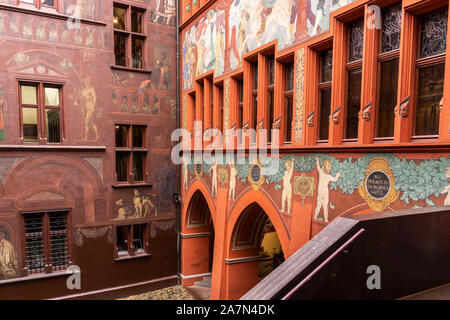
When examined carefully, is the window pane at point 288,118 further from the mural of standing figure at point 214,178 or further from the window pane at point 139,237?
the window pane at point 139,237

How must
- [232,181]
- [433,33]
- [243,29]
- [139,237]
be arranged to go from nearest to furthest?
[433,33] < [243,29] < [232,181] < [139,237]

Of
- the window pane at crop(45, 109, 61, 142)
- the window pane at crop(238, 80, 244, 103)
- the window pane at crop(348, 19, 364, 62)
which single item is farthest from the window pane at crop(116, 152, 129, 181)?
the window pane at crop(348, 19, 364, 62)

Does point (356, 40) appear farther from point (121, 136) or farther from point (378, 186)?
point (121, 136)

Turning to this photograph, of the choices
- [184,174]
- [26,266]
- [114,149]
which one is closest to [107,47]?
[114,149]

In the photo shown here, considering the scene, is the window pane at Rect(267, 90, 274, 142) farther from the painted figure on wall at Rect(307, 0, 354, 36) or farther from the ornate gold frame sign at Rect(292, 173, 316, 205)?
the painted figure on wall at Rect(307, 0, 354, 36)

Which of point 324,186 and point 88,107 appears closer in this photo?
point 324,186

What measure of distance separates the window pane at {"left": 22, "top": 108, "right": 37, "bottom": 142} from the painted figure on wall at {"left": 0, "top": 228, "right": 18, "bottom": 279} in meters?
2.68

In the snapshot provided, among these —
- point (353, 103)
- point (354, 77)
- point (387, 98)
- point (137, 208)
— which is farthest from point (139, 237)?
point (387, 98)

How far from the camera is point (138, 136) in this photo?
10.3 meters

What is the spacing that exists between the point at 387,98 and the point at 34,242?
31.9ft

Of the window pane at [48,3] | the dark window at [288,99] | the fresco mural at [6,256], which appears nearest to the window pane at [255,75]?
the dark window at [288,99]

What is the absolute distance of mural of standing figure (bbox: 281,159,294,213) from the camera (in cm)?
571
